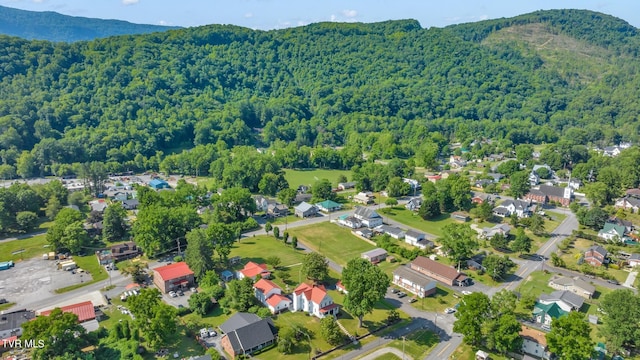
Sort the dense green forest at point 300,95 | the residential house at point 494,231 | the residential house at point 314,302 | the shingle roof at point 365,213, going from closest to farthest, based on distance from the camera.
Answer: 1. the residential house at point 314,302
2. the residential house at point 494,231
3. the shingle roof at point 365,213
4. the dense green forest at point 300,95

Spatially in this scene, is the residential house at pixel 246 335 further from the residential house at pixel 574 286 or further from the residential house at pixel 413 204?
the residential house at pixel 413 204

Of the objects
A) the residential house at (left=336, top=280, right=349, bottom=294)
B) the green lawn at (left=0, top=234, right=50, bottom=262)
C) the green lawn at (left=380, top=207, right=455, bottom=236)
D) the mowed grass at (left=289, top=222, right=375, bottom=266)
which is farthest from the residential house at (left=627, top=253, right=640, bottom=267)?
the green lawn at (left=0, top=234, right=50, bottom=262)

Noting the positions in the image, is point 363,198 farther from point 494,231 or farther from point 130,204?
point 130,204

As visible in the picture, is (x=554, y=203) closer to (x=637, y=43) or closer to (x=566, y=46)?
(x=566, y=46)

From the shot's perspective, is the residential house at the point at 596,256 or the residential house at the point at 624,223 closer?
the residential house at the point at 596,256

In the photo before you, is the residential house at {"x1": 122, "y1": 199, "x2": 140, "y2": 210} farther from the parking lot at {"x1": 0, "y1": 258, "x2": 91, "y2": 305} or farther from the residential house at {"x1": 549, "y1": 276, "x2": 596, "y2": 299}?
the residential house at {"x1": 549, "y1": 276, "x2": 596, "y2": 299}

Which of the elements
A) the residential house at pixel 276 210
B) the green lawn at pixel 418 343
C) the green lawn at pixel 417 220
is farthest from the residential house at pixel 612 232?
the residential house at pixel 276 210
